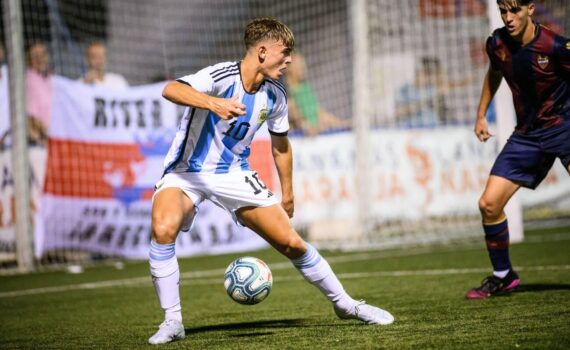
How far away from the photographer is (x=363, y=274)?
29.8ft

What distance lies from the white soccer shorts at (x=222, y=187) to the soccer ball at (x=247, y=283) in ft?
1.28

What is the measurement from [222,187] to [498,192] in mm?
2237

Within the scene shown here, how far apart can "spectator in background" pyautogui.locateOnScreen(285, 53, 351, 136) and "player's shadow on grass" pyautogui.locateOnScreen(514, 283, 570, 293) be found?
23.7ft

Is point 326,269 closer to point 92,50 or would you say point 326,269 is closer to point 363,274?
point 363,274

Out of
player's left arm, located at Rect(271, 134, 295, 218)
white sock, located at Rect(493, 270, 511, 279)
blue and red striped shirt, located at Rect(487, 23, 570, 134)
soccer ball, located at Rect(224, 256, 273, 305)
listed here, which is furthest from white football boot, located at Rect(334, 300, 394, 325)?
blue and red striped shirt, located at Rect(487, 23, 570, 134)

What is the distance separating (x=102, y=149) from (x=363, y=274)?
14.3 feet

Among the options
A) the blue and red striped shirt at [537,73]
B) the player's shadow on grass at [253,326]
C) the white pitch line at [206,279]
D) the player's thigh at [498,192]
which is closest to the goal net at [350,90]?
the white pitch line at [206,279]

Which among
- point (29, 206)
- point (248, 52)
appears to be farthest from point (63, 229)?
point (248, 52)

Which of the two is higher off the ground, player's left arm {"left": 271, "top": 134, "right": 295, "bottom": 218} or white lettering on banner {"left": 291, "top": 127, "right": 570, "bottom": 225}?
player's left arm {"left": 271, "top": 134, "right": 295, "bottom": 218}

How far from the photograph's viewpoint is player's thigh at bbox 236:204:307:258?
17.9ft

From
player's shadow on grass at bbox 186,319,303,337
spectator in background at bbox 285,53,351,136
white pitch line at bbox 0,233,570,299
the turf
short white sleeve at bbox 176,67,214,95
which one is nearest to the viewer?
the turf

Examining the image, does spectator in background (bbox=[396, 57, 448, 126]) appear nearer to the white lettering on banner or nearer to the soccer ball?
the white lettering on banner

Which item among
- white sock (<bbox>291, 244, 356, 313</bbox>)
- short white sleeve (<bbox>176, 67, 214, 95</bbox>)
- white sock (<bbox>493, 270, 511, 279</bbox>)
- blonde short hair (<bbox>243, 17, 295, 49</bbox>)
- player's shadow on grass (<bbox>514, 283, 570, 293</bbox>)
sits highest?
blonde short hair (<bbox>243, 17, 295, 49</bbox>)

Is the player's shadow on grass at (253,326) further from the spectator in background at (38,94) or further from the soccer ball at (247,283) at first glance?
the spectator in background at (38,94)
